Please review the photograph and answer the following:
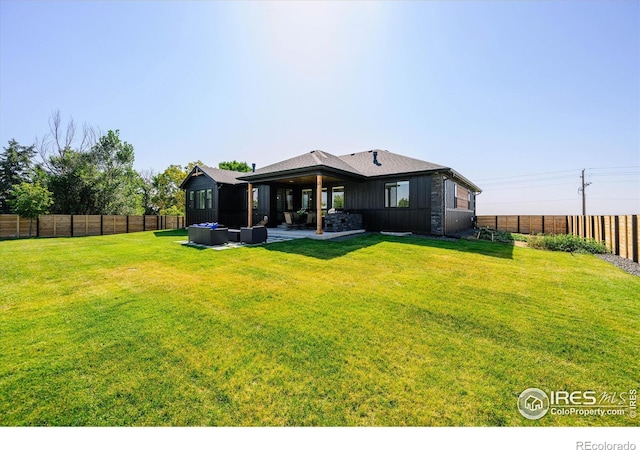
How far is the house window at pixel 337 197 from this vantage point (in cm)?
1369

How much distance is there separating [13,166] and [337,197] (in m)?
27.0

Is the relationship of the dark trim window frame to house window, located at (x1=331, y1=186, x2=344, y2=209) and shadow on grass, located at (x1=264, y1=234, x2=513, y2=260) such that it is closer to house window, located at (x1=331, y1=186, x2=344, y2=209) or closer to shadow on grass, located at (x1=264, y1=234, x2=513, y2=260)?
shadow on grass, located at (x1=264, y1=234, x2=513, y2=260)

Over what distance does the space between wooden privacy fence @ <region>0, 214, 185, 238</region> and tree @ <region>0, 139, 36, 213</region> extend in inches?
312

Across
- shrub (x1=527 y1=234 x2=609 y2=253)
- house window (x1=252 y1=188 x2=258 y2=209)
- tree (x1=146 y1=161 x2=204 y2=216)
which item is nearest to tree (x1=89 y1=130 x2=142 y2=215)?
tree (x1=146 y1=161 x2=204 y2=216)

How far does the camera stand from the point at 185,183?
1956 cm

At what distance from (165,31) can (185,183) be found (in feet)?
41.4

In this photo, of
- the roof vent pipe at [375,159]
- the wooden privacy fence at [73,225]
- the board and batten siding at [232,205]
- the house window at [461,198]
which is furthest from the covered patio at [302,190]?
the wooden privacy fence at [73,225]

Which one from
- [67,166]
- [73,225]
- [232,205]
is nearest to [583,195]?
[232,205]

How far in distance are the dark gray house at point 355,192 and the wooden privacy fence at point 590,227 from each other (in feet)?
8.53

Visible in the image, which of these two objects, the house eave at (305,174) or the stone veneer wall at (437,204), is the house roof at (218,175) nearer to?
the house eave at (305,174)

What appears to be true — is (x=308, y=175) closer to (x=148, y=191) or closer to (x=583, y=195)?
(x=148, y=191)

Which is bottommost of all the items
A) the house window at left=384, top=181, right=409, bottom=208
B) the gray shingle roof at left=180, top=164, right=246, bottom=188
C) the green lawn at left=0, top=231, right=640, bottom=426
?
the green lawn at left=0, top=231, right=640, bottom=426

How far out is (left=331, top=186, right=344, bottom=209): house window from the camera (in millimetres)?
13687
